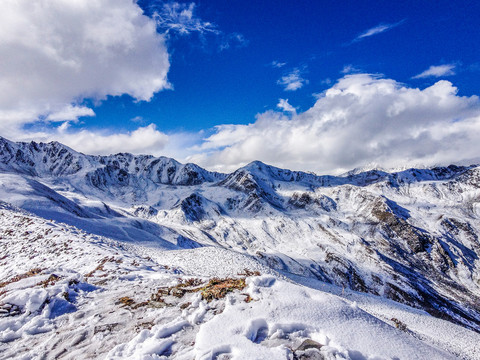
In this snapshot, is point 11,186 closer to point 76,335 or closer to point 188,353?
point 76,335

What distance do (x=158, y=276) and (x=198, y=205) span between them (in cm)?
17862

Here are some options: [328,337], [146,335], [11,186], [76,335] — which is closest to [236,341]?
[328,337]

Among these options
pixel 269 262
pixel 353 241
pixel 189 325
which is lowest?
pixel 269 262

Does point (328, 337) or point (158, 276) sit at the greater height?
point (328, 337)

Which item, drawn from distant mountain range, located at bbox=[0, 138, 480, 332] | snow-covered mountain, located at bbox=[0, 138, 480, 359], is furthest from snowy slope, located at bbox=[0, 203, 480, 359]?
distant mountain range, located at bbox=[0, 138, 480, 332]

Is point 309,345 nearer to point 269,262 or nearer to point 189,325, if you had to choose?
point 189,325

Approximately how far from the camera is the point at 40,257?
55.4 feet

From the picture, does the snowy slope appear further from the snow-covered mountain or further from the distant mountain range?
the distant mountain range

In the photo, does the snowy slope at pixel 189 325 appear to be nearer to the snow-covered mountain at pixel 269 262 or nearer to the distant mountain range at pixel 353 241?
the snow-covered mountain at pixel 269 262

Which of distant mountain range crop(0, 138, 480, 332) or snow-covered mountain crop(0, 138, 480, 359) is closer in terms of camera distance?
snow-covered mountain crop(0, 138, 480, 359)

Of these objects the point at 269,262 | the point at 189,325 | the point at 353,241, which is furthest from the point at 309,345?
the point at 353,241

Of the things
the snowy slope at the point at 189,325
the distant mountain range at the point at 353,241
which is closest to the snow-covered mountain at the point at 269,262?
the snowy slope at the point at 189,325

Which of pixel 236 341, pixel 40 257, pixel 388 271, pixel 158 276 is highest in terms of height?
pixel 236 341

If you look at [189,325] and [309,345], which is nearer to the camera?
[309,345]
